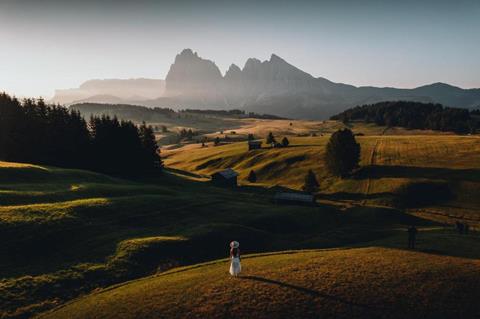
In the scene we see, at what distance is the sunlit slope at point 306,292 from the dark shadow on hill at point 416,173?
7869 centimetres

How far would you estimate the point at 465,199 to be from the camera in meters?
88.2

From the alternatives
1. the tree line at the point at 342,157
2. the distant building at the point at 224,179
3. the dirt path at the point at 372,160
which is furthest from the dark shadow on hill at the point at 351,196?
the distant building at the point at 224,179

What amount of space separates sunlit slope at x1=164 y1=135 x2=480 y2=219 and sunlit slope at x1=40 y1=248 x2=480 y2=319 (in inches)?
2478

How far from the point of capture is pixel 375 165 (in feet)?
393

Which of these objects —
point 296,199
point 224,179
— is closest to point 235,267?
point 296,199

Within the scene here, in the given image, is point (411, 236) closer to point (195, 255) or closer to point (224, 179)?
point (195, 255)

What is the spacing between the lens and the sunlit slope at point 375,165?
321ft

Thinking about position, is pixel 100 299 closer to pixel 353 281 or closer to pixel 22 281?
pixel 22 281

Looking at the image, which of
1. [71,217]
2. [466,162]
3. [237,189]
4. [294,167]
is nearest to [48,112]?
[237,189]

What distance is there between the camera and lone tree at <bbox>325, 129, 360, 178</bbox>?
367 feet

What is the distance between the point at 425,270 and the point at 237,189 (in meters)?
74.6

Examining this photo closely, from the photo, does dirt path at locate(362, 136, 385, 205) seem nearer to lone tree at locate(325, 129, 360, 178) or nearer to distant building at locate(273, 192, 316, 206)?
lone tree at locate(325, 129, 360, 178)

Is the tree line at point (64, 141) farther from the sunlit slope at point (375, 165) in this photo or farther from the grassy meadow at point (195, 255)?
the sunlit slope at point (375, 165)

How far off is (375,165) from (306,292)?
4066 inches
